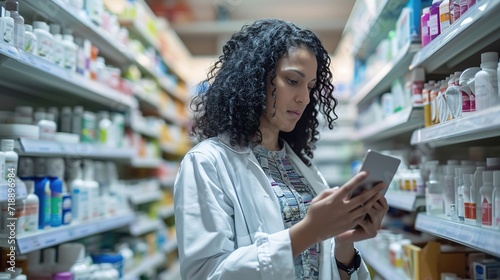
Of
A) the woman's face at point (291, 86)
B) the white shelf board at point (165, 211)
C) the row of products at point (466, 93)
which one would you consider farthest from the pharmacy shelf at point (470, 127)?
the white shelf board at point (165, 211)

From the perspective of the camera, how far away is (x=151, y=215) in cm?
444

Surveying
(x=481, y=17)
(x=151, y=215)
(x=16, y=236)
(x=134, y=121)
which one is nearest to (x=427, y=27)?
(x=481, y=17)

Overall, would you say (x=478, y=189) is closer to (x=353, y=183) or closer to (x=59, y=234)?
(x=353, y=183)

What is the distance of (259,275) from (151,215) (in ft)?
11.4

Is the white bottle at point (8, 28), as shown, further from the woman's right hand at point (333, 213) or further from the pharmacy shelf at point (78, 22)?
the woman's right hand at point (333, 213)

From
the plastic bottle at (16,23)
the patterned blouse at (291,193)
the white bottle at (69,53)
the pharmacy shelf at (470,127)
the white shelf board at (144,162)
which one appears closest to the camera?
the pharmacy shelf at (470,127)

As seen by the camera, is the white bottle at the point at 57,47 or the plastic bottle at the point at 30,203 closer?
the plastic bottle at the point at 30,203

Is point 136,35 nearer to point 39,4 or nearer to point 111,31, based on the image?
point 111,31

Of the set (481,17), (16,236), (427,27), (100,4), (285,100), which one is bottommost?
(16,236)

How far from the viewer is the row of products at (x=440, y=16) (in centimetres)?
152

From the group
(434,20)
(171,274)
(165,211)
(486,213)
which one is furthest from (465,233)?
(171,274)

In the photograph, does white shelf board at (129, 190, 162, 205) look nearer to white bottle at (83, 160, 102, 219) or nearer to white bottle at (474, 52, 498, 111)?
white bottle at (83, 160, 102, 219)

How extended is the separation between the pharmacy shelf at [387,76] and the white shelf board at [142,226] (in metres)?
2.07

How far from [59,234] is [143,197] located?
1724 millimetres
